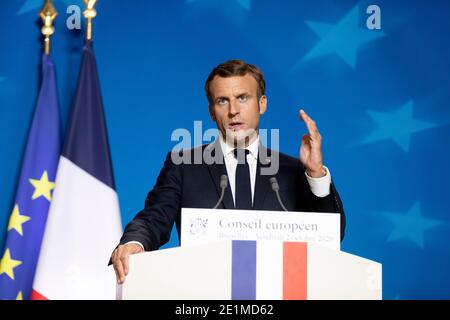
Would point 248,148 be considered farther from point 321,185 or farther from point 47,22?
point 47,22

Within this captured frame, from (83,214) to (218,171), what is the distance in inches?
43.4

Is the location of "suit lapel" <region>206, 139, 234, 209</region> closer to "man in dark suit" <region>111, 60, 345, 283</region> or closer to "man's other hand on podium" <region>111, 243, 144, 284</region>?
"man in dark suit" <region>111, 60, 345, 283</region>

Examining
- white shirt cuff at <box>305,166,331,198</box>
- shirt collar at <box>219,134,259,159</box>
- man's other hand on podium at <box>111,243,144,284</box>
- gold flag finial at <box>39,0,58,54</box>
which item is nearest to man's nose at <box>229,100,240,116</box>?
shirt collar at <box>219,134,259,159</box>

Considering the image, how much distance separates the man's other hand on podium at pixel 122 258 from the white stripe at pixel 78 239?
55.5 inches

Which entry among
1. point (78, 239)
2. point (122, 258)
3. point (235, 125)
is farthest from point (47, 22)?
point (122, 258)

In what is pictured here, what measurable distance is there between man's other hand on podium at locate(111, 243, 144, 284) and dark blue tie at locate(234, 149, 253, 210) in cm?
54

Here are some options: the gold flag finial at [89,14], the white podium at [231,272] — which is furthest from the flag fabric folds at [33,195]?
the white podium at [231,272]

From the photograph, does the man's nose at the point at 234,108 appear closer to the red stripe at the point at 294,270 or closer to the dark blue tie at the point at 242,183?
the dark blue tie at the point at 242,183

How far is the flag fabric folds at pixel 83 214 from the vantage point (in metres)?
3.24

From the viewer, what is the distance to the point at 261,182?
95.0 inches

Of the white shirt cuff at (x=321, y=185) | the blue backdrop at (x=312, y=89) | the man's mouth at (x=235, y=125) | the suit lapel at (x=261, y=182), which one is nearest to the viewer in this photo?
the white shirt cuff at (x=321, y=185)

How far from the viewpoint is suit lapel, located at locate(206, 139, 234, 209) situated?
92.8 inches
